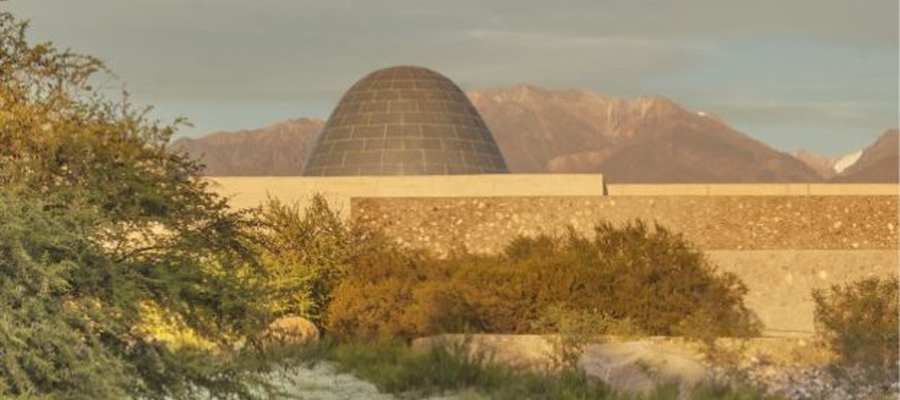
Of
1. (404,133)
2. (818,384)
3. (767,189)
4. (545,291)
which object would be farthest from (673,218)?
(404,133)

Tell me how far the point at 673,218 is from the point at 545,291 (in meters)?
10.4

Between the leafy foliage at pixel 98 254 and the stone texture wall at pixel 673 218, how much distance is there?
1753 centimetres

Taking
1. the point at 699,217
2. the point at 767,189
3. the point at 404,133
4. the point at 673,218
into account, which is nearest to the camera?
the point at 673,218

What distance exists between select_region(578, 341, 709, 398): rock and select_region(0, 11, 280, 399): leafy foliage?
5.29 m

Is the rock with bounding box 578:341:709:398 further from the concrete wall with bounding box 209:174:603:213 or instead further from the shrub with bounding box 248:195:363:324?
the concrete wall with bounding box 209:174:603:213

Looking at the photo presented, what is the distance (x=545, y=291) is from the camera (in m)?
22.8

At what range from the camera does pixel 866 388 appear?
18.0m

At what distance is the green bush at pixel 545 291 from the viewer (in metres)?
22.4

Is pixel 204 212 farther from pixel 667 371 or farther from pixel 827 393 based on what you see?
pixel 827 393

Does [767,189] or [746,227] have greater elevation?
[767,189]

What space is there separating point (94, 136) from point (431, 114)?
39.8 metres

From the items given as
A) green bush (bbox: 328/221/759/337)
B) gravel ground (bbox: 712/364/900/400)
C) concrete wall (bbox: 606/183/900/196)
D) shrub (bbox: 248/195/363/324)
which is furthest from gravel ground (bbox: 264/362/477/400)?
concrete wall (bbox: 606/183/900/196)

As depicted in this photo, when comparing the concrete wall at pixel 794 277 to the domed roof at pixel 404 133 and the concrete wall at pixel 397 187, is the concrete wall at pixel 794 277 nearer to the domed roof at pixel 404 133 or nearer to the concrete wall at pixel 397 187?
the concrete wall at pixel 397 187

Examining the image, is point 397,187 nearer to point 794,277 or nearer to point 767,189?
point 794,277
